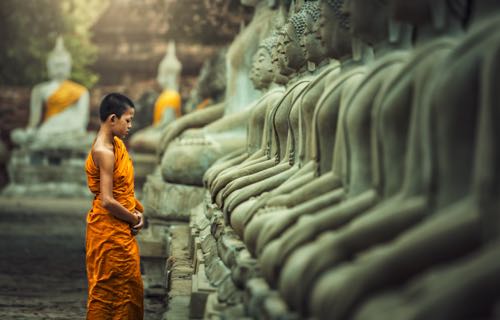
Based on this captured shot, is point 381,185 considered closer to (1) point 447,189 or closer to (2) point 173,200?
(1) point 447,189

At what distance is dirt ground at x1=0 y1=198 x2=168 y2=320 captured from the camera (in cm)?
680

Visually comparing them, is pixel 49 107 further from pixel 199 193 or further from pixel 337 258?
pixel 337 258

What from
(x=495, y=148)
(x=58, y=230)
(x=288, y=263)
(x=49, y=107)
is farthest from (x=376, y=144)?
(x=49, y=107)

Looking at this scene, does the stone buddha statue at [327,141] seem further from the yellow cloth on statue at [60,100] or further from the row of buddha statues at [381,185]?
the yellow cloth on statue at [60,100]

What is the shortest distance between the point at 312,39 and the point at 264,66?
6.54ft

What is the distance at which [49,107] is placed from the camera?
18.7 metres

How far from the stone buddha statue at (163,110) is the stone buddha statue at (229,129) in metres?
6.46

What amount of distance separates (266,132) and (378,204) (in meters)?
2.68

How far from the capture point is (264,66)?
6945mm

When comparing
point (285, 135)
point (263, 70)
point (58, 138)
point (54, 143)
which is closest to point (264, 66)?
point (263, 70)

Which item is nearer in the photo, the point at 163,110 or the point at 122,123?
the point at 122,123

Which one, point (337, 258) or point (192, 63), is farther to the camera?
point (192, 63)

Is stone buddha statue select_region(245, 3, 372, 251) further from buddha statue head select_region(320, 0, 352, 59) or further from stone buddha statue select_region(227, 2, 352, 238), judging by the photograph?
stone buddha statue select_region(227, 2, 352, 238)

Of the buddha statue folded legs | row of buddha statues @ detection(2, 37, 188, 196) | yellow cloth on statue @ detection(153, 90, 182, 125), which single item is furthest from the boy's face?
yellow cloth on statue @ detection(153, 90, 182, 125)
